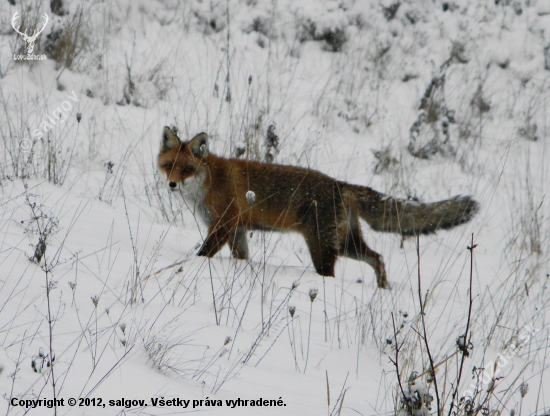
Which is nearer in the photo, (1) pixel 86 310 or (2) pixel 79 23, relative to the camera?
(1) pixel 86 310

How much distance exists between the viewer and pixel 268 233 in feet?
21.1

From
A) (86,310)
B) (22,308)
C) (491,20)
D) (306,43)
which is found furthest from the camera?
(491,20)

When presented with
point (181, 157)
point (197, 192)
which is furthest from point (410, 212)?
point (181, 157)

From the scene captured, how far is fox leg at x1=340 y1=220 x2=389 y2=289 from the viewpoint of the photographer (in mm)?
5312

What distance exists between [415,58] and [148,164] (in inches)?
264

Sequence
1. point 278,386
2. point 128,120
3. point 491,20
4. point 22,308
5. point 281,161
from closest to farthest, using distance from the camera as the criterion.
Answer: point 278,386, point 22,308, point 281,161, point 128,120, point 491,20

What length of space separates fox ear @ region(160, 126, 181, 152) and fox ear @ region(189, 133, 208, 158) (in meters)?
0.14

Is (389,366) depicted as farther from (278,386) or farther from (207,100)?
(207,100)

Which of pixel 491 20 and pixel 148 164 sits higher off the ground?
pixel 491 20

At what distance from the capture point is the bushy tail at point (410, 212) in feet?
16.8

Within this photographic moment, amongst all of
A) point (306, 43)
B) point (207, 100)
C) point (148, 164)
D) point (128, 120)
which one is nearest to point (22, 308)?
point (148, 164)

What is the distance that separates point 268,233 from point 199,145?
1321mm

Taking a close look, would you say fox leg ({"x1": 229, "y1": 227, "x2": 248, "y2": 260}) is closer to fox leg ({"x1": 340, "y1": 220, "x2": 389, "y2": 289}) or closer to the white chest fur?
the white chest fur

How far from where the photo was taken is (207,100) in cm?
901
